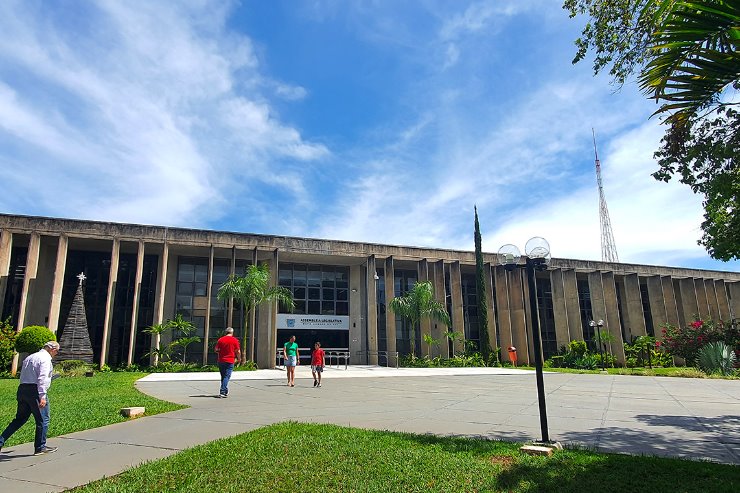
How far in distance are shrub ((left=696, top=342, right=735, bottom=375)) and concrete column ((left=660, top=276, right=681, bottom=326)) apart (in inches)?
626

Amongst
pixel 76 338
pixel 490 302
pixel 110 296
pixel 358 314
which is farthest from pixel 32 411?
pixel 490 302

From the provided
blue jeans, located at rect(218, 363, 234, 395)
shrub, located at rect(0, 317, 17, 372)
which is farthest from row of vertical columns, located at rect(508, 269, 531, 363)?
shrub, located at rect(0, 317, 17, 372)

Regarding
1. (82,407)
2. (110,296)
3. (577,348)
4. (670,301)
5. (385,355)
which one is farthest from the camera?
(670,301)

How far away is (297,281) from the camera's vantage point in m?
30.2

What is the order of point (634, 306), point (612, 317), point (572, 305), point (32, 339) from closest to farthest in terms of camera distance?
point (32, 339) < point (572, 305) < point (612, 317) < point (634, 306)

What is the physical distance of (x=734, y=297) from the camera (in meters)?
40.0

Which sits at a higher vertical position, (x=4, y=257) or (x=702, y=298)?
(x=4, y=257)

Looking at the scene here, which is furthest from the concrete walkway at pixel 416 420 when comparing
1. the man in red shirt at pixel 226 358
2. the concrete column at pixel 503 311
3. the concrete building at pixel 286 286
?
the concrete column at pixel 503 311

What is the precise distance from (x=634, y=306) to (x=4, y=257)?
133 feet

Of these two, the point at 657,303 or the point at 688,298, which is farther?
the point at 688,298

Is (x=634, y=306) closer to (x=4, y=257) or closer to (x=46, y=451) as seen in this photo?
(x=46, y=451)

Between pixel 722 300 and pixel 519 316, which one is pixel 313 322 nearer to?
pixel 519 316

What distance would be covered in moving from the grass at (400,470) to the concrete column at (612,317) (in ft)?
98.0

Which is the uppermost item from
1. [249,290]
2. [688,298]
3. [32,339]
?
[688,298]
